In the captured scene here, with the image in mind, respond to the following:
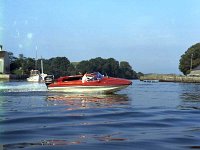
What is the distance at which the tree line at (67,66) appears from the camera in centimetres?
13188

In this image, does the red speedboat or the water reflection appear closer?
the water reflection

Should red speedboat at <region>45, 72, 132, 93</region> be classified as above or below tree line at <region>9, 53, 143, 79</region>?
below

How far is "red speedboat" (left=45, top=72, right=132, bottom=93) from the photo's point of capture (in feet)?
118

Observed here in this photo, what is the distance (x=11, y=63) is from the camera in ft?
450

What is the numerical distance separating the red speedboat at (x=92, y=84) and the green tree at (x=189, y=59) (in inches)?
3886

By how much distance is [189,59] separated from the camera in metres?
135

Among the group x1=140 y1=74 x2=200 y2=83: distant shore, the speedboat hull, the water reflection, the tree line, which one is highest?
the tree line

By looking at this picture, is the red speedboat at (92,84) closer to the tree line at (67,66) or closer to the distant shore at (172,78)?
the distant shore at (172,78)

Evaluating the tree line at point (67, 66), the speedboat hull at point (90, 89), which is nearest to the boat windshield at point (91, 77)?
the speedboat hull at point (90, 89)

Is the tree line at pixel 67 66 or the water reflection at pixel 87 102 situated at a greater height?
the tree line at pixel 67 66

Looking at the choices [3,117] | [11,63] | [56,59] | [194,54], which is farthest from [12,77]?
[3,117]

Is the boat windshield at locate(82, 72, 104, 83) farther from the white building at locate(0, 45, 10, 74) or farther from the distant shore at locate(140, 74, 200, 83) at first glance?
the white building at locate(0, 45, 10, 74)

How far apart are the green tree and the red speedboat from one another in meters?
98.7

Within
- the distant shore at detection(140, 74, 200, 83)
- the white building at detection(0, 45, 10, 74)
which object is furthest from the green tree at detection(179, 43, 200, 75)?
the white building at detection(0, 45, 10, 74)
